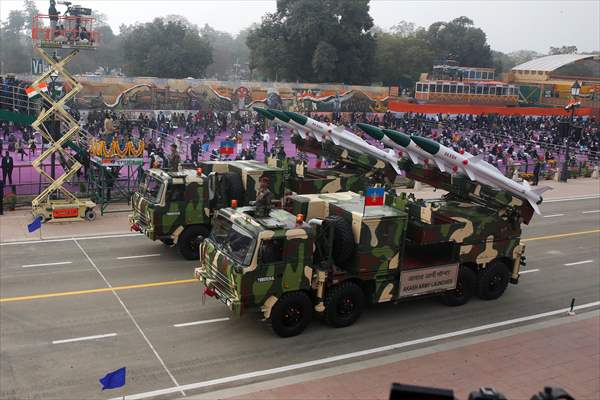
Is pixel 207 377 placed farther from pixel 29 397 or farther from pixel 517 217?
pixel 517 217

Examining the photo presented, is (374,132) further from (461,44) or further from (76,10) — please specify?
(461,44)

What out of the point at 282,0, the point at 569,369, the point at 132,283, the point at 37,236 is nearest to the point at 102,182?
the point at 37,236

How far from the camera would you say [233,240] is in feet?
40.1

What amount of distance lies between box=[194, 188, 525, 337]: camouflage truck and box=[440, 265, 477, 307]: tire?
0.02m

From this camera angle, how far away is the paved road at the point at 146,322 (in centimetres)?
1080

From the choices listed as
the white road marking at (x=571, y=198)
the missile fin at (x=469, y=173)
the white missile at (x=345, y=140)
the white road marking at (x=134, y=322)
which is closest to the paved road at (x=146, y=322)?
the white road marking at (x=134, y=322)

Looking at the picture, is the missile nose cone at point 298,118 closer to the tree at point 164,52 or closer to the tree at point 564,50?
the tree at point 164,52

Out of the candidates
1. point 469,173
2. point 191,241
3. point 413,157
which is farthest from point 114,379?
point 469,173

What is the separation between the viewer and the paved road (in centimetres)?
1080

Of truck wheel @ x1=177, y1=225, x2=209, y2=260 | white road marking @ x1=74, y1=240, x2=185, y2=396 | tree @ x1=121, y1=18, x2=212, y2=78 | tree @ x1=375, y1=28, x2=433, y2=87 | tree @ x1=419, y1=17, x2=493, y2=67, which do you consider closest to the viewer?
white road marking @ x1=74, y1=240, x2=185, y2=396

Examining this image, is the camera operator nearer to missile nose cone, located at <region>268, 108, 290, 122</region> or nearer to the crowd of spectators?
the crowd of spectators

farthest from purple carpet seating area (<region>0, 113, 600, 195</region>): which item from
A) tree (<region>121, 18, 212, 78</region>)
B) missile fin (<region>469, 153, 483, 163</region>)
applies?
tree (<region>121, 18, 212, 78</region>)

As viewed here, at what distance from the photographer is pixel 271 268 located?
38.3 ft

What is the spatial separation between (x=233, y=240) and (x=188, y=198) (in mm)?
5347
